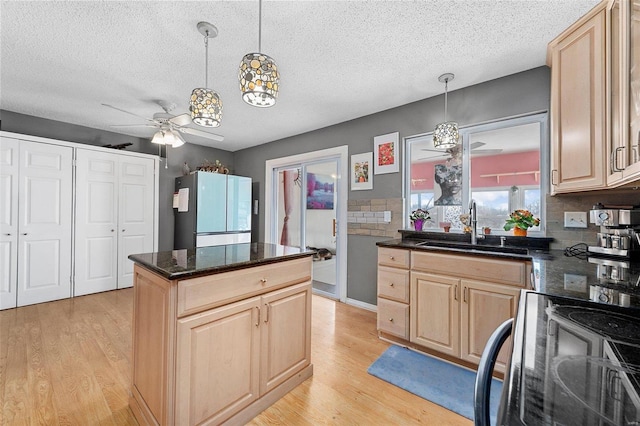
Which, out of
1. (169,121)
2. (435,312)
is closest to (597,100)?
(435,312)

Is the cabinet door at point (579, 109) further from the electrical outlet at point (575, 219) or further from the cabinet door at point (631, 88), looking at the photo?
the electrical outlet at point (575, 219)

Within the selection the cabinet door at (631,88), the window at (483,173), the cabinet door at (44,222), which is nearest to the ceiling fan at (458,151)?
the window at (483,173)

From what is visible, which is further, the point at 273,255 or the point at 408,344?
the point at 408,344

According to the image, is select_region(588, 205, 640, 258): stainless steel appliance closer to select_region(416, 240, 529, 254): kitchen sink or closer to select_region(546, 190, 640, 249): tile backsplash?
select_region(546, 190, 640, 249): tile backsplash

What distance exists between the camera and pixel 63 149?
3.58m

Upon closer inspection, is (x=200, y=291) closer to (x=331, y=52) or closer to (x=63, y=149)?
(x=331, y=52)

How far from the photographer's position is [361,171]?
11.6ft

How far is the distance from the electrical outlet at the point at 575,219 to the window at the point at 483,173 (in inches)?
8.0

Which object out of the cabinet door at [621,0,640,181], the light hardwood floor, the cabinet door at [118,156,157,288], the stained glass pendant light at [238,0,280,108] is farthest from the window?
the cabinet door at [118,156,157,288]

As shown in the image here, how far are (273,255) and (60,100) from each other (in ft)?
11.2

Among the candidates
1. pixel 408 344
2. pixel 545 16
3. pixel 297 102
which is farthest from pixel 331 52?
pixel 408 344

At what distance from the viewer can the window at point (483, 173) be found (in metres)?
2.47

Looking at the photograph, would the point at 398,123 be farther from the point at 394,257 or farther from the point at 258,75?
the point at 258,75

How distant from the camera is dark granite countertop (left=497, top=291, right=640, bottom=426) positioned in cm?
37
